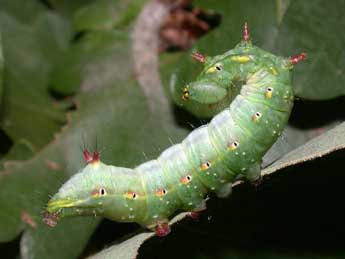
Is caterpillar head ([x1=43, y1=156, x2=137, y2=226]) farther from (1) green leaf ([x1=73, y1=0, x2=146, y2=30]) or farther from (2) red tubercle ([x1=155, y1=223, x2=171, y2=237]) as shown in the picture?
(1) green leaf ([x1=73, y1=0, x2=146, y2=30])

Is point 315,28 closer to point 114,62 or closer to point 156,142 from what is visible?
point 156,142

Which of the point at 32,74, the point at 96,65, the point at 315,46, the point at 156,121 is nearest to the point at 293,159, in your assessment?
the point at 315,46

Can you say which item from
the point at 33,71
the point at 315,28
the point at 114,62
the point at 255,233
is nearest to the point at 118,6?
the point at 114,62

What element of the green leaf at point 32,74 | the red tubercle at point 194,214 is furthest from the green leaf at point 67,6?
the red tubercle at point 194,214

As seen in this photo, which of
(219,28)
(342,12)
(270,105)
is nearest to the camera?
(270,105)

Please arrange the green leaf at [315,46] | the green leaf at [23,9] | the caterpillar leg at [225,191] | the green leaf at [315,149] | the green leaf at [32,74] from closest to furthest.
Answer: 1. the green leaf at [315,149]
2. the caterpillar leg at [225,191]
3. the green leaf at [315,46]
4. the green leaf at [32,74]
5. the green leaf at [23,9]

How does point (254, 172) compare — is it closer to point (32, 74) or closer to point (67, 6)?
point (32, 74)

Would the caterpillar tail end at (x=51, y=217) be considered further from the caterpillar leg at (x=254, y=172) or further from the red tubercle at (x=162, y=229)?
the caterpillar leg at (x=254, y=172)

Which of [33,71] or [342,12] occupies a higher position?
[33,71]
